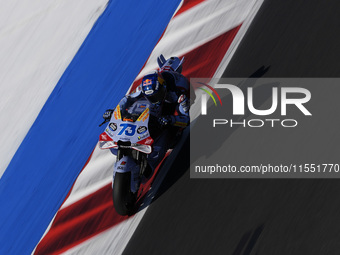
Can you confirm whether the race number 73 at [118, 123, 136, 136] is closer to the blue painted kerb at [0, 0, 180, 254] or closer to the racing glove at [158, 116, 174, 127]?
the racing glove at [158, 116, 174, 127]

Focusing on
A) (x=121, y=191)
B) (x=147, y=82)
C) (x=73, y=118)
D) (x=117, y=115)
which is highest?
(x=73, y=118)

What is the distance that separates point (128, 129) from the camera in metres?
6.38

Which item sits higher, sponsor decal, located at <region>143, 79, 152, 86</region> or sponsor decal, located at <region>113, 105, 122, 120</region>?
sponsor decal, located at <region>143, 79, 152, 86</region>

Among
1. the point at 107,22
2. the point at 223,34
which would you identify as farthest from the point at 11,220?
the point at 223,34

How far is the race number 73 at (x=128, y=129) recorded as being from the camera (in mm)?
6359

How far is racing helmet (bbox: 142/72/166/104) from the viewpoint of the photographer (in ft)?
21.4

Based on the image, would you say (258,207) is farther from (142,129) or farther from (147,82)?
(147,82)

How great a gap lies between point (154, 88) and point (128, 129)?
2.28 ft

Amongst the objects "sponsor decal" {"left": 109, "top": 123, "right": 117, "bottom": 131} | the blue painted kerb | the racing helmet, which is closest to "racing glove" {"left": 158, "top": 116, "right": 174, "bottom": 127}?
the racing helmet

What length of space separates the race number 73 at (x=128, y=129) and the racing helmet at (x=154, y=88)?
0.53m

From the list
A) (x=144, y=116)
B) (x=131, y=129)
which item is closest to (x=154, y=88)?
(x=144, y=116)

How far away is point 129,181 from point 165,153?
106cm

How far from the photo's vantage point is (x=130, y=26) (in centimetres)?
974

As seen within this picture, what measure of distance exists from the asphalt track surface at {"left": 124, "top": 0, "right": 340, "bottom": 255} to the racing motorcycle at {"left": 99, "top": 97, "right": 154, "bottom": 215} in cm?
73
